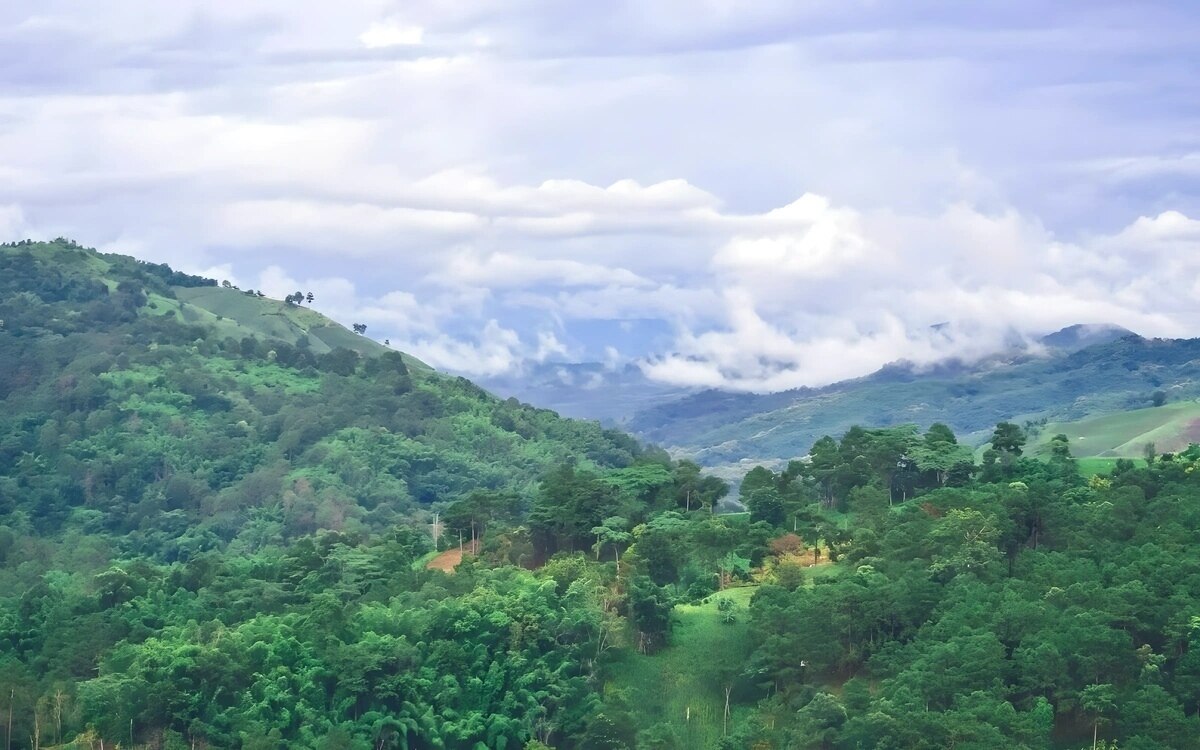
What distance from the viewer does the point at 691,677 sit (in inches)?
2210

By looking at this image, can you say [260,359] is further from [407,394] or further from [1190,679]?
[1190,679]

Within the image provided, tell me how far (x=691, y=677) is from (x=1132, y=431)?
91925mm

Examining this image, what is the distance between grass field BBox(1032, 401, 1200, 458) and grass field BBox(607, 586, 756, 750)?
6660 centimetres

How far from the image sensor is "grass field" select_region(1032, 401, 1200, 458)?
126750mm

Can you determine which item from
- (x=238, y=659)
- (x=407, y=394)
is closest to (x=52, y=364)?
(x=407, y=394)

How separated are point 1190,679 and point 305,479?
8077 cm

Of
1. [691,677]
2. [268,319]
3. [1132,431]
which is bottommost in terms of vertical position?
[691,677]

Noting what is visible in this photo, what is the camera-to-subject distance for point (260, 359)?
14638cm

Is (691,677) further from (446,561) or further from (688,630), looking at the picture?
(446,561)

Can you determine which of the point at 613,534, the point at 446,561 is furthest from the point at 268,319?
the point at 613,534

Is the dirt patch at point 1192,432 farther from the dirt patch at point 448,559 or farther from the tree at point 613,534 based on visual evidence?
the dirt patch at point 448,559

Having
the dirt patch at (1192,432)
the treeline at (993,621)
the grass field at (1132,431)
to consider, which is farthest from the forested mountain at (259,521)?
the dirt patch at (1192,432)

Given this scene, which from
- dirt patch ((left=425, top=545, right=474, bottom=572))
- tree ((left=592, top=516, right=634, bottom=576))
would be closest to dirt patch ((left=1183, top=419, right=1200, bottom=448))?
tree ((left=592, top=516, right=634, bottom=576))

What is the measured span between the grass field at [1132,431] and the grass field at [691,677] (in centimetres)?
6660
